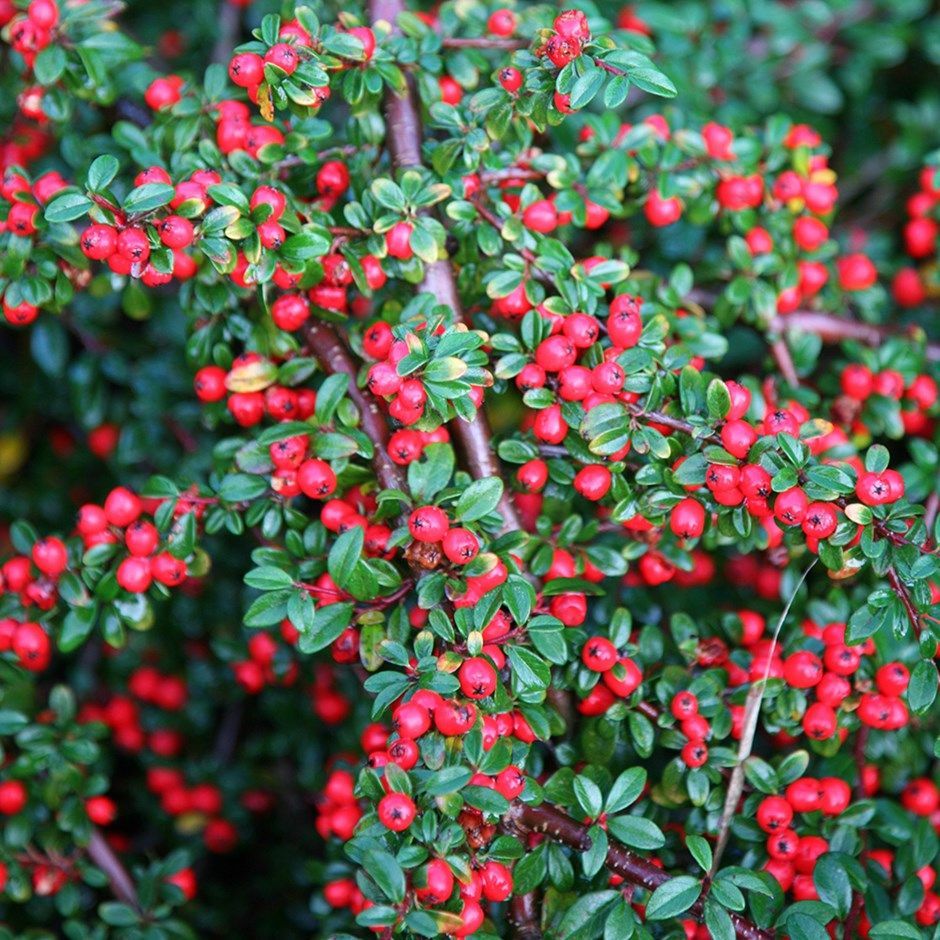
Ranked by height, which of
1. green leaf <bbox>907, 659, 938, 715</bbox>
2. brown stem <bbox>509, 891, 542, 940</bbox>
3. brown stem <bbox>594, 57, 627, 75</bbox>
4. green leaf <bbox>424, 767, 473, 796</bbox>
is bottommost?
brown stem <bbox>509, 891, 542, 940</bbox>

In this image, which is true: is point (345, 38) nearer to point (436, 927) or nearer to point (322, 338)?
point (322, 338)

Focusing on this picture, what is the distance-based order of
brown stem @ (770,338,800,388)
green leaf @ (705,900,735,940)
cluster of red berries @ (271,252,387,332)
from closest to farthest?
green leaf @ (705,900,735,940) → cluster of red berries @ (271,252,387,332) → brown stem @ (770,338,800,388)

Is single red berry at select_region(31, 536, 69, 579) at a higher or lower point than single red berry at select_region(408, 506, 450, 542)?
lower

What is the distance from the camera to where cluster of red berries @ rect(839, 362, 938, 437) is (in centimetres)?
279

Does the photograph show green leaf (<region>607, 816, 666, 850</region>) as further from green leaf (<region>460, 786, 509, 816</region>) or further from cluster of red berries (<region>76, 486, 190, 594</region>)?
cluster of red berries (<region>76, 486, 190, 594</region>)

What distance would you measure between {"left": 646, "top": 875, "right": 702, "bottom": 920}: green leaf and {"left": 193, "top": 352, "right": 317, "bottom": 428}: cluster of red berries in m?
1.26

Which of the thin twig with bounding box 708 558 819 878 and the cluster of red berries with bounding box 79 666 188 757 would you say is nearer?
the thin twig with bounding box 708 558 819 878

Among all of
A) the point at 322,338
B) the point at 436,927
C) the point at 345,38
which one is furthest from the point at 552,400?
the point at 436,927

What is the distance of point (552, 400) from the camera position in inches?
88.6

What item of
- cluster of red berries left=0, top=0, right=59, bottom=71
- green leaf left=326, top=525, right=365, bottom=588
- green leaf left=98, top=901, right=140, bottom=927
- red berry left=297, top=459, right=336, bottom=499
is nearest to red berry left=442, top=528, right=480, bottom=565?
green leaf left=326, top=525, right=365, bottom=588

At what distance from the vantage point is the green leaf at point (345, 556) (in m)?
2.07

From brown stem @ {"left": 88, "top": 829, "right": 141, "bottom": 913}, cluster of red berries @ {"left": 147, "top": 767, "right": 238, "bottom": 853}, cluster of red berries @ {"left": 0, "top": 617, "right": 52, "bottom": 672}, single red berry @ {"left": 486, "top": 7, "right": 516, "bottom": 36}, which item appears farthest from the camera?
cluster of red berries @ {"left": 147, "top": 767, "right": 238, "bottom": 853}

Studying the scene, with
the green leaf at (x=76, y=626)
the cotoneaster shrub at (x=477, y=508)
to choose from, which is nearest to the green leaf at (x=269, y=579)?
the cotoneaster shrub at (x=477, y=508)

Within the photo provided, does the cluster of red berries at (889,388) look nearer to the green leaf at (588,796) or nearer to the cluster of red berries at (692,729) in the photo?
the cluster of red berries at (692,729)
